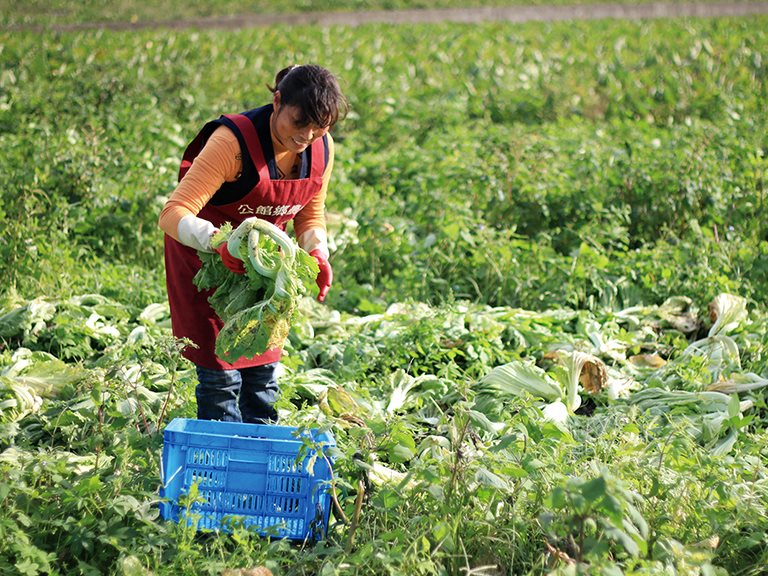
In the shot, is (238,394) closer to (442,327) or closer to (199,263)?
(199,263)

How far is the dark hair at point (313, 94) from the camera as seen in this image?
293cm

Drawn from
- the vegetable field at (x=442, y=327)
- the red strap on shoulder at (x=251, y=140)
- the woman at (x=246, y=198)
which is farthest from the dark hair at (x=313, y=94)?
the vegetable field at (x=442, y=327)

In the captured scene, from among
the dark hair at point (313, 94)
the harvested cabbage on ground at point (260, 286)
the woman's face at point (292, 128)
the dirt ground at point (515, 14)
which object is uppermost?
the dirt ground at point (515, 14)

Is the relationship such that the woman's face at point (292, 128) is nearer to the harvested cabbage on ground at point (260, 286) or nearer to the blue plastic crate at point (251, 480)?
the harvested cabbage on ground at point (260, 286)

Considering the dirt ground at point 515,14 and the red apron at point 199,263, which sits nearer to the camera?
the red apron at point 199,263

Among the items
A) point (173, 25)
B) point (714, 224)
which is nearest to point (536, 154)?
Result: point (714, 224)

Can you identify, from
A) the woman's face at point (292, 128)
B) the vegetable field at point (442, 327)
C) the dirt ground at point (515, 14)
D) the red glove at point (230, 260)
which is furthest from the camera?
the dirt ground at point (515, 14)

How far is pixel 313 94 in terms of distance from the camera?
293 centimetres

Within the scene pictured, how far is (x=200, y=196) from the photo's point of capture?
3041mm

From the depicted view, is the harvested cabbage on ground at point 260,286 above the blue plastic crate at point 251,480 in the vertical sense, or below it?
above

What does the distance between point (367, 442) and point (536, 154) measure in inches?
161

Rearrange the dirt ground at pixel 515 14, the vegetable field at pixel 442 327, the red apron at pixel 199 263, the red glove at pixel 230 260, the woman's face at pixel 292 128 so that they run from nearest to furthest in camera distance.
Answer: the vegetable field at pixel 442 327 → the red glove at pixel 230 260 → the woman's face at pixel 292 128 → the red apron at pixel 199 263 → the dirt ground at pixel 515 14

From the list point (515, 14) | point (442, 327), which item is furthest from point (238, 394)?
point (515, 14)

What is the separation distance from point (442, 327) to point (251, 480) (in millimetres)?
1742
